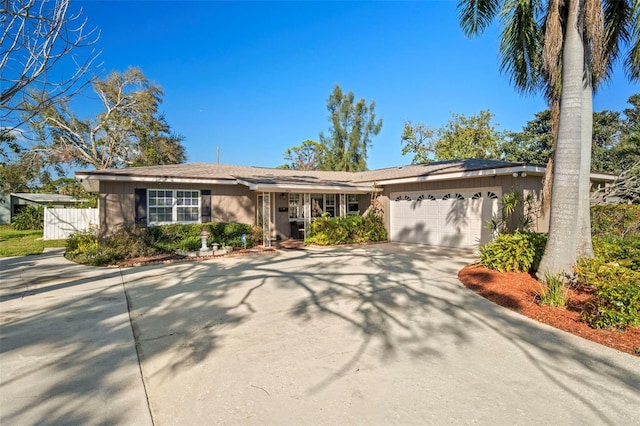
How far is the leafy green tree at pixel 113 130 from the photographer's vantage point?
2639 centimetres

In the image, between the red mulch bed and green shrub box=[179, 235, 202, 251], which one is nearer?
the red mulch bed

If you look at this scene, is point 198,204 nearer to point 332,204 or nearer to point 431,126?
point 332,204

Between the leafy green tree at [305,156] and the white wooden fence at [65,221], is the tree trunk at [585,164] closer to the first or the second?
the white wooden fence at [65,221]

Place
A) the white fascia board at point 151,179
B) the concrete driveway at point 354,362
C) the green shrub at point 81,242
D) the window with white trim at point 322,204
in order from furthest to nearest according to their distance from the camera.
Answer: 1. the window with white trim at point 322,204
2. the green shrub at point 81,242
3. the white fascia board at point 151,179
4. the concrete driveway at point 354,362

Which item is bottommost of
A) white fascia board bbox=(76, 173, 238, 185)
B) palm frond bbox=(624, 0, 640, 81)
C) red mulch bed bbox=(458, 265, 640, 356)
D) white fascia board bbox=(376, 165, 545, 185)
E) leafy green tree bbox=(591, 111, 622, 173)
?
red mulch bed bbox=(458, 265, 640, 356)

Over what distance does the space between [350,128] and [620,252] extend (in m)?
28.0

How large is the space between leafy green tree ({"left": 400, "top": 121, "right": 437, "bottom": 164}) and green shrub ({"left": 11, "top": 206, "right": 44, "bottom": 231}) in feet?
95.1

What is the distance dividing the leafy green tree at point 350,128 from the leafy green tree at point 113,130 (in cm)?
1587

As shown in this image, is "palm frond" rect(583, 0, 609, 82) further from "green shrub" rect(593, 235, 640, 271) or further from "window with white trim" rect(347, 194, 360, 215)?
"window with white trim" rect(347, 194, 360, 215)

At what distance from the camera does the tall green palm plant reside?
21.0 feet

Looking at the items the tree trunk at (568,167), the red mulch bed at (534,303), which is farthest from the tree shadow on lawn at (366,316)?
the tree trunk at (568,167)

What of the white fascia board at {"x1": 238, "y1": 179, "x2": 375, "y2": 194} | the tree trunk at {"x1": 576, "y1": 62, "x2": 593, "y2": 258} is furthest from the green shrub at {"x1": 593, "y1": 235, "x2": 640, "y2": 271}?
the white fascia board at {"x1": 238, "y1": 179, "x2": 375, "y2": 194}

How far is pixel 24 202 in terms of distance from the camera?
3219 centimetres

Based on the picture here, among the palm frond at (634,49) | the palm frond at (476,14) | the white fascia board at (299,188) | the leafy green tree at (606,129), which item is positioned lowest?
the white fascia board at (299,188)
